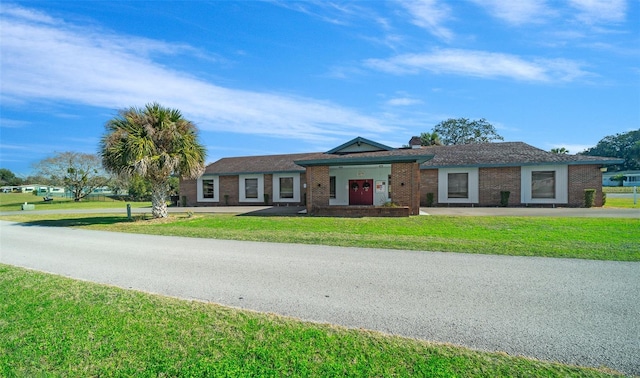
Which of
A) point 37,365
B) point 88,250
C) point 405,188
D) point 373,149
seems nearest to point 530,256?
point 37,365

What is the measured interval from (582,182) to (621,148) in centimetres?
8554

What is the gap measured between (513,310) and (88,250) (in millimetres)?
10152

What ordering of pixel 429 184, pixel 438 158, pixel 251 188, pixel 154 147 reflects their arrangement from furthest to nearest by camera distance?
pixel 251 188 < pixel 438 158 < pixel 429 184 < pixel 154 147

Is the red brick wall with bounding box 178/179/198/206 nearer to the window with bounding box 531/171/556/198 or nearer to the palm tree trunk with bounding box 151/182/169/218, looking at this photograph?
the palm tree trunk with bounding box 151/182/169/218

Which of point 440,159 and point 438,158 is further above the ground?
point 438,158

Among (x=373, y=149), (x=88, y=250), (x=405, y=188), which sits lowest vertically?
(x=88, y=250)

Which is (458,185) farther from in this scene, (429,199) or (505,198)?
(505,198)

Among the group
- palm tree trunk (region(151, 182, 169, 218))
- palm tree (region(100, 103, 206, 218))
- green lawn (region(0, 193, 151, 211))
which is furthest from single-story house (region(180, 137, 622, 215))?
green lawn (region(0, 193, 151, 211))

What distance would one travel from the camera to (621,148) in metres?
82.1

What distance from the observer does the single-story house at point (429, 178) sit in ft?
57.0

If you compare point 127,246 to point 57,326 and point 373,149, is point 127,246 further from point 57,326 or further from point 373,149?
point 373,149

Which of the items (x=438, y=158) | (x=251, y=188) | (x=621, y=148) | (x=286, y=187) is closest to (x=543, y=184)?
(x=438, y=158)

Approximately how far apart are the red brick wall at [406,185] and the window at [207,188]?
17.6m

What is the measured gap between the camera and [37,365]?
3.13 m
